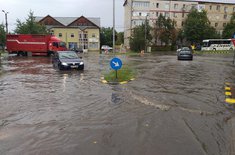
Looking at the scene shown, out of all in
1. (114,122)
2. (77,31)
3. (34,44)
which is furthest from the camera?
(77,31)

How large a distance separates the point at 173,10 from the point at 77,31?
32.2m

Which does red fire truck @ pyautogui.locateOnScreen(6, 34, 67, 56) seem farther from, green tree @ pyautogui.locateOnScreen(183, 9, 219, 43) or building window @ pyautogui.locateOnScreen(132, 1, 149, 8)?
green tree @ pyautogui.locateOnScreen(183, 9, 219, 43)

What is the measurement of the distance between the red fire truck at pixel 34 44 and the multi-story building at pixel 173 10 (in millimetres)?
A: 36245

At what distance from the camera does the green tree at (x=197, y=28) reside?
70.8m

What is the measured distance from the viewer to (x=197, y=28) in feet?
231

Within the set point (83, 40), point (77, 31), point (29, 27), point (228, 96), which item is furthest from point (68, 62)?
point (83, 40)

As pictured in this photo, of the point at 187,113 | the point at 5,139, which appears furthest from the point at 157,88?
the point at 5,139

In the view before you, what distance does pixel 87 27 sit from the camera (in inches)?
3078

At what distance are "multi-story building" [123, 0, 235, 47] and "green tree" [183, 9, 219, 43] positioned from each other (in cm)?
533

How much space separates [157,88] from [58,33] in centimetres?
7183

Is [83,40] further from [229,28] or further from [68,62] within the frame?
[68,62]

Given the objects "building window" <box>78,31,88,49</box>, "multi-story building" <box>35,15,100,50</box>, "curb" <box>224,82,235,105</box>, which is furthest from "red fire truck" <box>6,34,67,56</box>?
"building window" <box>78,31,88,49</box>

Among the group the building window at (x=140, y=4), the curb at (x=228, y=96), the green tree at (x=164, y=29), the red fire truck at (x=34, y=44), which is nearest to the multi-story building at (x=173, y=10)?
the building window at (x=140, y=4)

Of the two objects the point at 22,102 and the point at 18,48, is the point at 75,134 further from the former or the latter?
the point at 18,48
